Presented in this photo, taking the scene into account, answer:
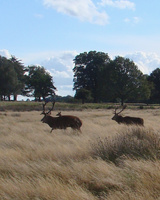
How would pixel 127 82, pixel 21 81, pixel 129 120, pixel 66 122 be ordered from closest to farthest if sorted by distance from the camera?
pixel 66 122 → pixel 129 120 → pixel 127 82 → pixel 21 81

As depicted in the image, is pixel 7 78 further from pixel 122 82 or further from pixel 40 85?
pixel 122 82

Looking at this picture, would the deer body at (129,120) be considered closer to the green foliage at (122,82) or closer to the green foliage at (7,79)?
the green foliage at (122,82)

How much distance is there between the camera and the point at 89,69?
7450 cm

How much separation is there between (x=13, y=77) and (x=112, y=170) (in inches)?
2581

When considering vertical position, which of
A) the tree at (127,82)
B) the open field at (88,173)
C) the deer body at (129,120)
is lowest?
the open field at (88,173)

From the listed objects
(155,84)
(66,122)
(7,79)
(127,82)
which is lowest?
(66,122)

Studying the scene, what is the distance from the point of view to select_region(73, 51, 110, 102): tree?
242 feet

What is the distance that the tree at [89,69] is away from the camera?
73.7 metres

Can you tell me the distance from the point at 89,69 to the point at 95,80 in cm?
308

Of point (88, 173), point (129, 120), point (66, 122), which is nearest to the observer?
point (88, 173)

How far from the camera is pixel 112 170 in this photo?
5895mm

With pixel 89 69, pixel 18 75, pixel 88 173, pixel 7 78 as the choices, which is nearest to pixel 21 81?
pixel 18 75

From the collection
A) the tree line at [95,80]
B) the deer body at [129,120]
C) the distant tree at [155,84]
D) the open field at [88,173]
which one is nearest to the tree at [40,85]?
the tree line at [95,80]

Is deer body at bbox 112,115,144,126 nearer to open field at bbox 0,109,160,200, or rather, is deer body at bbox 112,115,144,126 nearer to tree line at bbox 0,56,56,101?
open field at bbox 0,109,160,200
